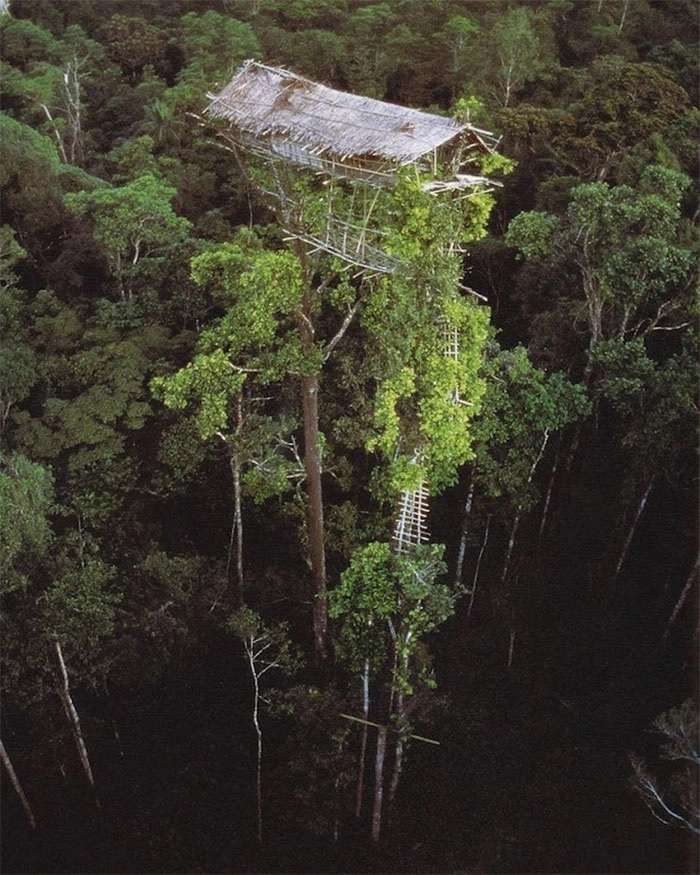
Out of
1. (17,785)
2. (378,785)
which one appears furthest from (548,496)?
(17,785)

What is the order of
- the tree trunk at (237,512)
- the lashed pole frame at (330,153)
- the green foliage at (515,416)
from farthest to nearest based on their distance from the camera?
1. the green foliage at (515,416)
2. the tree trunk at (237,512)
3. the lashed pole frame at (330,153)

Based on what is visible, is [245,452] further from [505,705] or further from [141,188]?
[141,188]

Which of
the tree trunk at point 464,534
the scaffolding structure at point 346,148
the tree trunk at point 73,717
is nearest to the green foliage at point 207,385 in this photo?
the scaffolding structure at point 346,148

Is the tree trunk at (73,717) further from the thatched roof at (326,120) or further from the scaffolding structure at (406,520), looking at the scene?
the thatched roof at (326,120)

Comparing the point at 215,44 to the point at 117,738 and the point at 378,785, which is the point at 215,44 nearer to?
the point at 117,738

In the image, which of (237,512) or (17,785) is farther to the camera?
(237,512)
